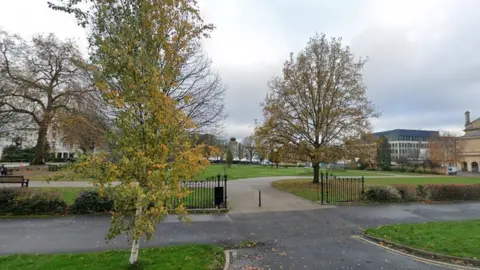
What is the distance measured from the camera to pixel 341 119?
1984 centimetres

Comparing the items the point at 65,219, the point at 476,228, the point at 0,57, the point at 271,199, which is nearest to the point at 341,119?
the point at 271,199

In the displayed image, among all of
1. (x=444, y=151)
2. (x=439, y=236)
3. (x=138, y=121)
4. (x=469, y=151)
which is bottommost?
(x=439, y=236)

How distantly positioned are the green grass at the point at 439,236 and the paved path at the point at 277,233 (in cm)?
90

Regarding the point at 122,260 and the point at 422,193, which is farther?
the point at 422,193

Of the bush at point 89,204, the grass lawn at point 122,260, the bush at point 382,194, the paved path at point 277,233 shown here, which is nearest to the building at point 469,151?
the bush at point 382,194

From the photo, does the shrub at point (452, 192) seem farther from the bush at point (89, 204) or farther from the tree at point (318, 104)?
the bush at point (89, 204)

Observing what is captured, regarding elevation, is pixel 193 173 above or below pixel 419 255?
above

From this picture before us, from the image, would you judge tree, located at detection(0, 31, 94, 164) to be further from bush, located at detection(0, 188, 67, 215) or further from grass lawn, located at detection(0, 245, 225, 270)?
grass lawn, located at detection(0, 245, 225, 270)

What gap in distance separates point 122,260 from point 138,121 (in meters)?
3.17

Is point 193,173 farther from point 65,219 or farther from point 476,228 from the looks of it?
point 476,228

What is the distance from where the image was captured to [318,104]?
20.5m

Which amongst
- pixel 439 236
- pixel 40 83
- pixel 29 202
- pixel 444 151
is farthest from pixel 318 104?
pixel 444 151

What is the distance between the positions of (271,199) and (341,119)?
818cm

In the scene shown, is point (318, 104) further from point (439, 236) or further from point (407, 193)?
point (439, 236)
